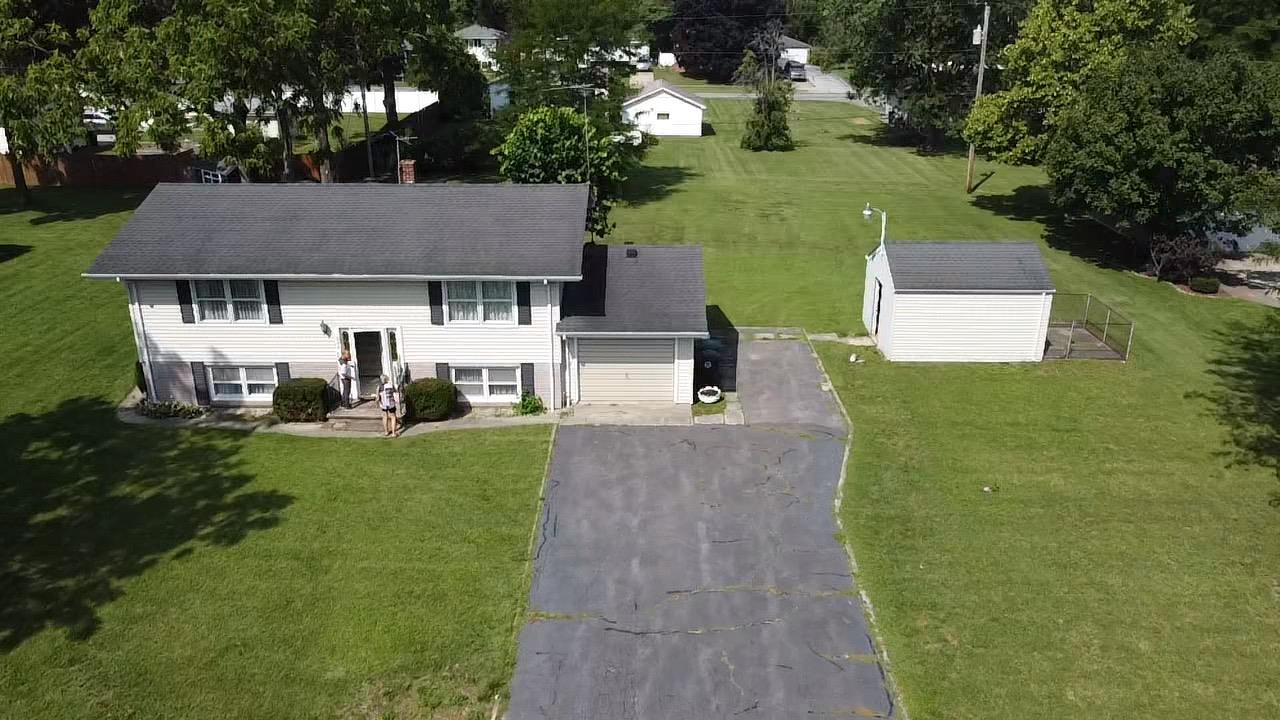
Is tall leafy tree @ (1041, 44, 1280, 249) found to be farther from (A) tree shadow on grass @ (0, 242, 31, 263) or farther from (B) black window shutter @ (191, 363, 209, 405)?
(A) tree shadow on grass @ (0, 242, 31, 263)

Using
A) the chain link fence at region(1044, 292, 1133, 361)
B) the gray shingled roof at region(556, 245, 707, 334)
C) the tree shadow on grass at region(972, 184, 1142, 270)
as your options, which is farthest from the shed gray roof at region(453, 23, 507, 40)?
the gray shingled roof at region(556, 245, 707, 334)

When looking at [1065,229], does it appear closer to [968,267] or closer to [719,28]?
[968,267]

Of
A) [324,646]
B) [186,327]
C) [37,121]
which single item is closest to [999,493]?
[324,646]

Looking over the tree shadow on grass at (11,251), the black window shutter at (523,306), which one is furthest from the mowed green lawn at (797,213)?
the tree shadow on grass at (11,251)

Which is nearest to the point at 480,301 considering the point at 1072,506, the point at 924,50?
the point at 1072,506

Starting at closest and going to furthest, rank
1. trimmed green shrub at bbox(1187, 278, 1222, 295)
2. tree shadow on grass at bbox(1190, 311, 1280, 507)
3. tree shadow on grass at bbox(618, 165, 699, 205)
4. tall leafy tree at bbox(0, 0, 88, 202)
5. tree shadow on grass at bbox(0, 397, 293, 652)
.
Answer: tree shadow on grass at bbox(0, 397, 293, 652) → tree shadow on grass at bbox(1190, 311, 1280, 507) → trimmed green shrub at bbox(1187, 278, 1222, 295) → tall leafy tree at bbox(0, 0, 88, 202) → tree shadow on grass at bbox(618, 165, 699, 205)

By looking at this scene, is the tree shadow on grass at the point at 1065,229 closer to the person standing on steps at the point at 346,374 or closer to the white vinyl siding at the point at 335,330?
the white vinyl siding at the point at 335,330

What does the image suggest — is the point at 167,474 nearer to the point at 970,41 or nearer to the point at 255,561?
the point at 255,561
